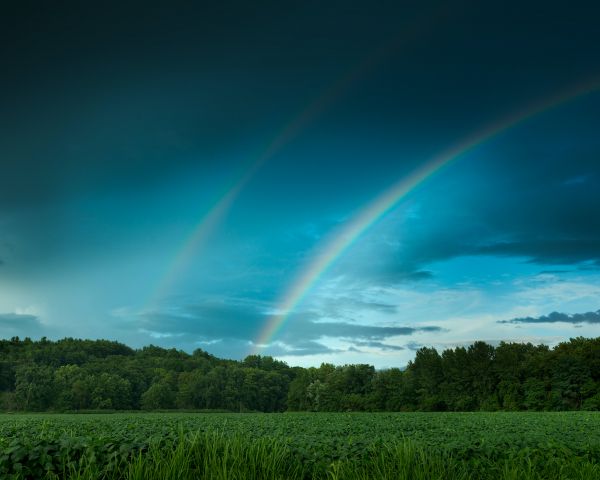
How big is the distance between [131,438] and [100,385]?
14508 centimetres

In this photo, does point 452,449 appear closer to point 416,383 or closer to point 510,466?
point 510,466

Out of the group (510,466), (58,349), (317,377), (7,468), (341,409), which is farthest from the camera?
(58,349)

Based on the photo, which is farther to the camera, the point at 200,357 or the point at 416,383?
the point at 200,357

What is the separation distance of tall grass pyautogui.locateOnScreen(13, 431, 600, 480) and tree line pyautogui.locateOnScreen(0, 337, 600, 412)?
94766 millimetres

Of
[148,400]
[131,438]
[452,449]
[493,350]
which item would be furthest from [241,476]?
[148,400]

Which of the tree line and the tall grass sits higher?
the tree line

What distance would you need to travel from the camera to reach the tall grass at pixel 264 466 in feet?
27.5

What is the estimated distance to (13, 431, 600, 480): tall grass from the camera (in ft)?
27.5

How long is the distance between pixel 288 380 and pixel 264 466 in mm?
157982

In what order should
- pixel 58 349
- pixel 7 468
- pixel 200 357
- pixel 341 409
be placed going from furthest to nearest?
pixel 200 357
pixel 58 349
pixel 341 409
pixel 7 468

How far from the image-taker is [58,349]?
171 meters

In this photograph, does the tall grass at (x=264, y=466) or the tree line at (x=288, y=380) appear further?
the tree line at (x=288, y=380)

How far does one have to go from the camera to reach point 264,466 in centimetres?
881

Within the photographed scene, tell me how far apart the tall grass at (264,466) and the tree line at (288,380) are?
94766 mm
